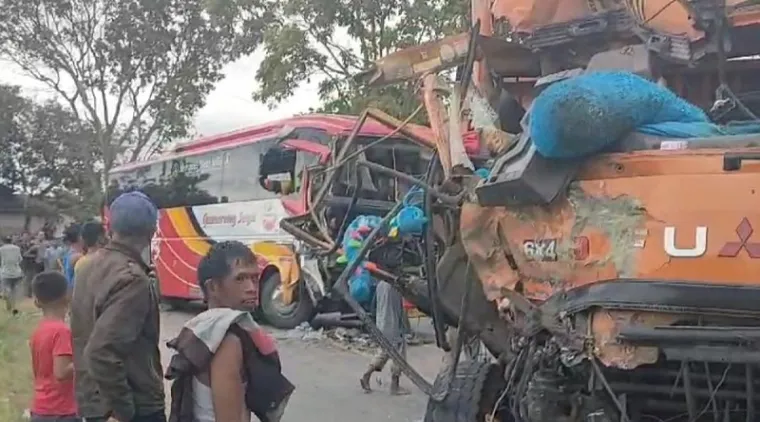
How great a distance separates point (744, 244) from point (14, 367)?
8826 millimetres

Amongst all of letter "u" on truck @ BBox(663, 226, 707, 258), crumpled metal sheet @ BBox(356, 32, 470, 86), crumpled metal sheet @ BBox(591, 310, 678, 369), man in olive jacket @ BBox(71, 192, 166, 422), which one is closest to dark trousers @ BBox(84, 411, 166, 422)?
man in olive jacket @ BBox(71, 192, 166, 422)

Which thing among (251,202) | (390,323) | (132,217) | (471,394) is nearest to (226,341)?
(132,217)

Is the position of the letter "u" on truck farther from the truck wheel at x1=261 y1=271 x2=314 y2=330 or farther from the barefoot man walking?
the truck wheel at x1=261 y1=271 x2=314 y2=330

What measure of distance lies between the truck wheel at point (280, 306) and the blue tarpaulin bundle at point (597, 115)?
10.5m

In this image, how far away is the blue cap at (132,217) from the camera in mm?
4188

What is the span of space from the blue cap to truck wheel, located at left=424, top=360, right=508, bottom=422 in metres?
2.27

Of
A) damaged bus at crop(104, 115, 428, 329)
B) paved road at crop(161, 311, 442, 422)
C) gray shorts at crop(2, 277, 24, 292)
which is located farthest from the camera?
gray shorts at crop(2, 277, 24, 292)

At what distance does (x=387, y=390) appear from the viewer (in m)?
10.0

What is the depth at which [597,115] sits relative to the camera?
430 centimetres

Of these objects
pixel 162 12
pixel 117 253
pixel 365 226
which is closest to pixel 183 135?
pixel 162 12

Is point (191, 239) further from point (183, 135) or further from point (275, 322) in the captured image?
point (183, 135)

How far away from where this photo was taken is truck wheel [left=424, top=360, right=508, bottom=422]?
5.83 meters

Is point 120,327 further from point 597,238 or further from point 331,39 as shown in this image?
point 331,39

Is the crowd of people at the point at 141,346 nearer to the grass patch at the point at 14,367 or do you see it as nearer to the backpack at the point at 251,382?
the backpack at the point at 251,382
